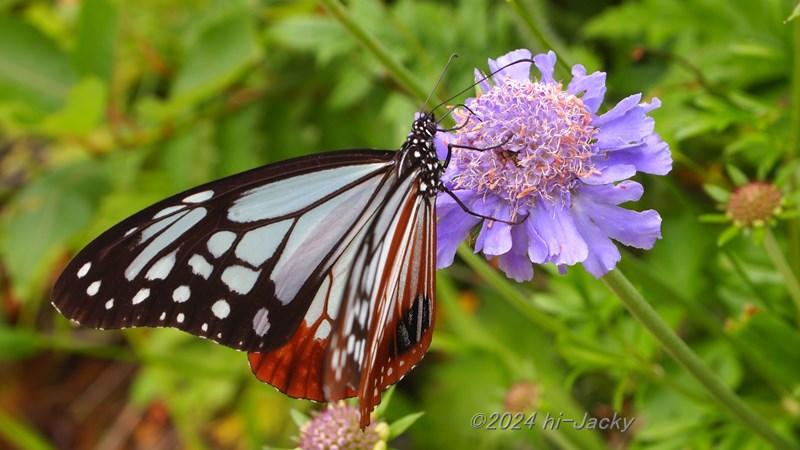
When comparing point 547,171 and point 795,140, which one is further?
point 795,140

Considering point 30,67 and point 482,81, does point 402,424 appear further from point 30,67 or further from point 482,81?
point 30,67

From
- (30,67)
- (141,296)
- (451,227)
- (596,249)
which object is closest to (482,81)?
(451,227)

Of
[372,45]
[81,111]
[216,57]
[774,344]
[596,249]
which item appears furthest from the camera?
[216,57]

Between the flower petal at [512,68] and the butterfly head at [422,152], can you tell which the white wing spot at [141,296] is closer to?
the butterfly head at [422,152]

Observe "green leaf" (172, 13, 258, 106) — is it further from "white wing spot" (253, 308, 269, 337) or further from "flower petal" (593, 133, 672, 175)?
"flower petal" (593, 133, 672, 175)

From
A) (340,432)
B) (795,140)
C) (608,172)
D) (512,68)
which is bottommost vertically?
(340,432)

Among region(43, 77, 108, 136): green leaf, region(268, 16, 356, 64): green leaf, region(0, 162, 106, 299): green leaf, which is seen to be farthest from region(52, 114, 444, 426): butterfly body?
region(0, 162, 106, 299): green leaf

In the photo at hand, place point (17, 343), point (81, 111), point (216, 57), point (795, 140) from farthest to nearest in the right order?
1. point (17, 343)
2. point (216, 57)
3. point (81, 111)
4. point (795, 140)

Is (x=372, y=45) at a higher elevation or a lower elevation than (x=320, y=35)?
lower

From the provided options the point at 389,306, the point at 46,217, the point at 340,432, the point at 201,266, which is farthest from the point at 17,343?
the point at 389,306
